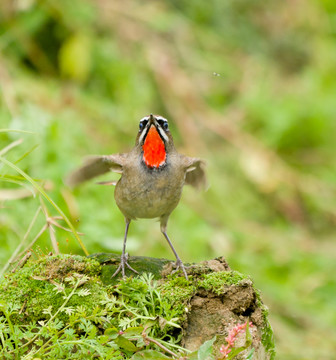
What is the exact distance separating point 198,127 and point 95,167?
537cm

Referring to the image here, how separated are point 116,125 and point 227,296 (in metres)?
5.82

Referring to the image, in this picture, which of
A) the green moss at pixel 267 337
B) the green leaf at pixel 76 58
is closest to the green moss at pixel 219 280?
the green moss at pixel 267 337

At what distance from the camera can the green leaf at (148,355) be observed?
2611mm

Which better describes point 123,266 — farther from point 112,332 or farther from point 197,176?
point 197,176

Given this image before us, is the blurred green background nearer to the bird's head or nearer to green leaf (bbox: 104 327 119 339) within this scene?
the bird's head

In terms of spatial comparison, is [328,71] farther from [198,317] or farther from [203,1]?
[198,317]

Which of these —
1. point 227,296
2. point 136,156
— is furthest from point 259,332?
point 136,156

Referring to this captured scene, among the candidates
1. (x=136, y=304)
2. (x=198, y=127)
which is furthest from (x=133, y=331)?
(x=198, y=127)

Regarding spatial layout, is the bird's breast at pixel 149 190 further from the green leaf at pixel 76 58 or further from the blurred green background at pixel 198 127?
the green leaf at pixel 76 58

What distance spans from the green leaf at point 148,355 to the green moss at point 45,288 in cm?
40

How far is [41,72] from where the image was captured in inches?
364

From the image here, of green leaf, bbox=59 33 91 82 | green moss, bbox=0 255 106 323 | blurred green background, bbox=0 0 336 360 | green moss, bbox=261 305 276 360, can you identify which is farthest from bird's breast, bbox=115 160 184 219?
green leaf, bbox=59 33 91 82

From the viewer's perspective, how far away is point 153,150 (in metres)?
3.83

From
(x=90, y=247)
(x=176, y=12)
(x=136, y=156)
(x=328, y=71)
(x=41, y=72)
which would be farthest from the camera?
(x=328, y=71)
